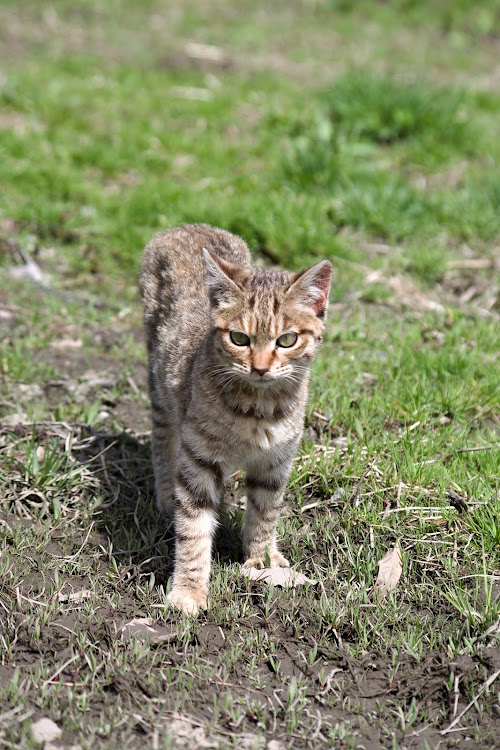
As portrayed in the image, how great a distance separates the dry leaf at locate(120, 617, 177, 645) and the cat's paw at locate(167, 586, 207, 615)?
128 mm

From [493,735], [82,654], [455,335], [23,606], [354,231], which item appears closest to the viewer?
[493,735]

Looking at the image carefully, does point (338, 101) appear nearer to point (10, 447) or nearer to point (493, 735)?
point (10, 447)

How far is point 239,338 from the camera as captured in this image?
12.3ft

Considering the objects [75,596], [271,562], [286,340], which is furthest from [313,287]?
[75,596]

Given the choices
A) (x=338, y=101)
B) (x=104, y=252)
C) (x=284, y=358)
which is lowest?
(x=104, y=252)

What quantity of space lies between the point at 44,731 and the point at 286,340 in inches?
72.8

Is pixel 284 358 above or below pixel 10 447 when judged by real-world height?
above

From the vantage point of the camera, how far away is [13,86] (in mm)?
9383

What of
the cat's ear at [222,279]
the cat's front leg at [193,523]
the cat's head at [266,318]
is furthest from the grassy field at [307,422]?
the cat's ear at [222,279]

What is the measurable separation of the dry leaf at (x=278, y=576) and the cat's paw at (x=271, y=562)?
0.09 ft

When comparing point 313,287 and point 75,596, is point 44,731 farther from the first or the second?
point 313,287

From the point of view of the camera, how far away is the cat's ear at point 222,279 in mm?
3787

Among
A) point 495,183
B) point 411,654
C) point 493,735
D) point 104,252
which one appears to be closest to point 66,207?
point 104,252

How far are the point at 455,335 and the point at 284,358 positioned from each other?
2.52m
